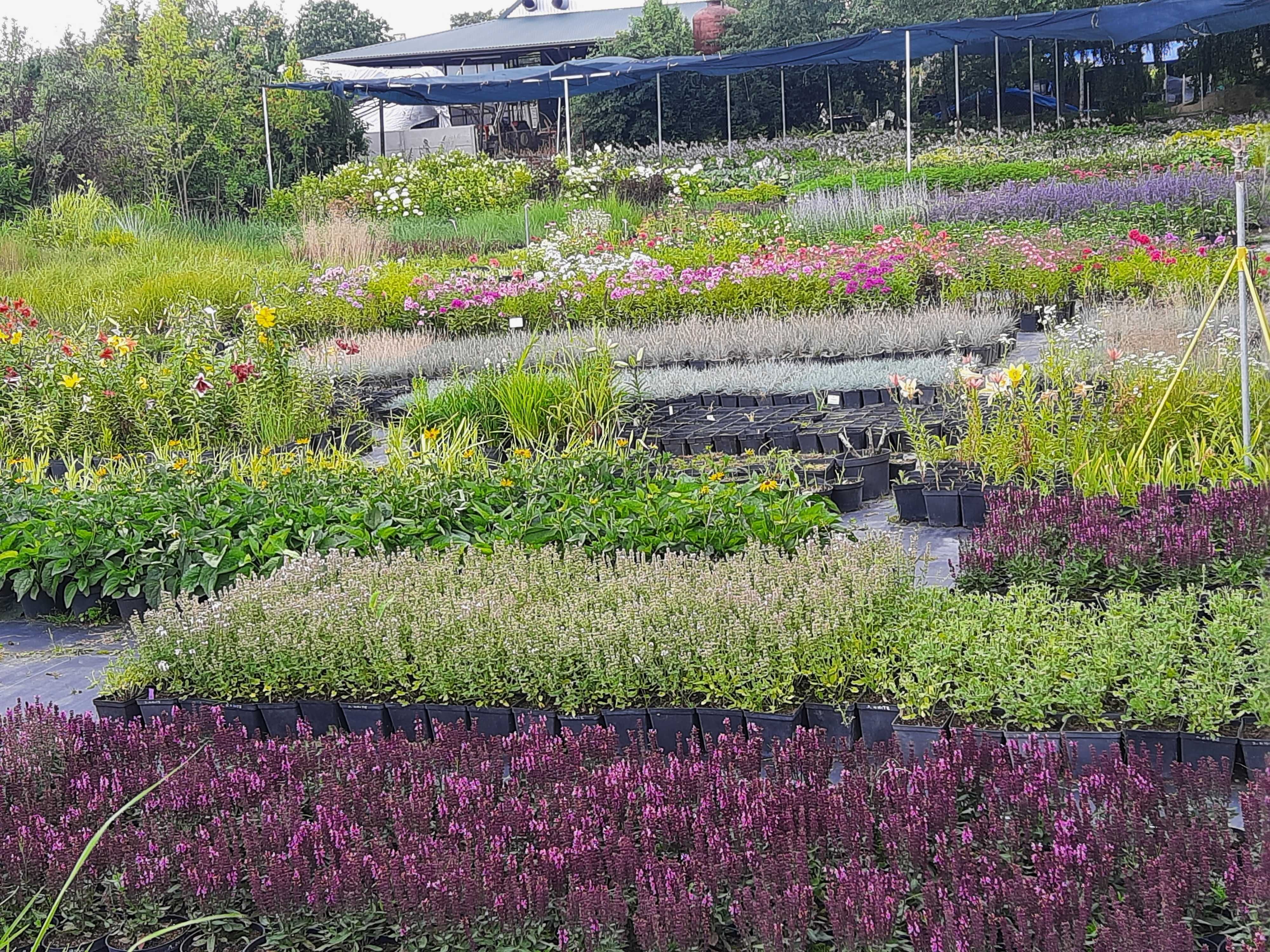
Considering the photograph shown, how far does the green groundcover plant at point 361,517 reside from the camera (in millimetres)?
4742

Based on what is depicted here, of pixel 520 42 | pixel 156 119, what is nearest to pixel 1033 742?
pixel 156 119

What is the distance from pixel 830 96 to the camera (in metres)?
27.6

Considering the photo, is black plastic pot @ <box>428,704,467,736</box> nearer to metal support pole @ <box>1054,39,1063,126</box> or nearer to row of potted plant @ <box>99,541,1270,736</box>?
row of potted plant @ <box>99,541,1270,736</box>

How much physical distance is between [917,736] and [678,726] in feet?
2.22

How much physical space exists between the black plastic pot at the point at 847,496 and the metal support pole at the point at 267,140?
747 inches

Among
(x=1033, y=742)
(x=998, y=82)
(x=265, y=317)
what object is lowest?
(x=1033, y=742)

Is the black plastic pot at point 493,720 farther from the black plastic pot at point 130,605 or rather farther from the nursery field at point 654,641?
the black plastic pot at point 130,605

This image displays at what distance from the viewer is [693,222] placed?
1634 centimetres

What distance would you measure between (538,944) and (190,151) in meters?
24.3

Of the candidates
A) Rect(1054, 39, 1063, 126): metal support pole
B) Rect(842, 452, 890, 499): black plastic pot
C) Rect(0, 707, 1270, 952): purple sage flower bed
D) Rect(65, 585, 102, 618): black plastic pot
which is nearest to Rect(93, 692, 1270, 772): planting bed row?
Rect(0, 707, 1270, 952): purple sage flower bed

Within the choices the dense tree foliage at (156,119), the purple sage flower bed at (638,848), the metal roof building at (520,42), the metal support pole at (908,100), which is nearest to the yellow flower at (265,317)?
the purple sage flower bed at (638,848)

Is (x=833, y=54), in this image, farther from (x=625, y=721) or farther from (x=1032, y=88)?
(x=625, y=721)

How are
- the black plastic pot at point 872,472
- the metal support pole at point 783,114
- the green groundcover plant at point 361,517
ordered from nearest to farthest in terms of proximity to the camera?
1. the green groundcover plant at point 361,517
2. the black plastic pot at point 872,472
3. the metal support pole at point 783,114

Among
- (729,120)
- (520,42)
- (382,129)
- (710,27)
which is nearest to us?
(729,120)
